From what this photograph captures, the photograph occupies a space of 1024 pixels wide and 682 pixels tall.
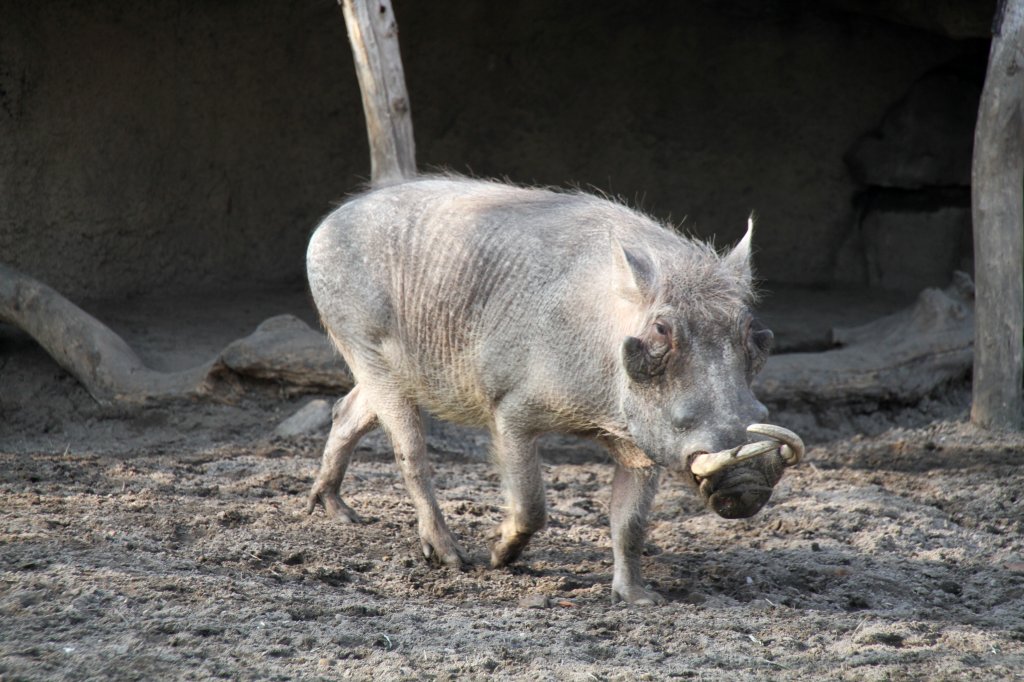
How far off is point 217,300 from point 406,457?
16.1 ft

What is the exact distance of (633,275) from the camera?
370cm

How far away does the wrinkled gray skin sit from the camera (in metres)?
3.59

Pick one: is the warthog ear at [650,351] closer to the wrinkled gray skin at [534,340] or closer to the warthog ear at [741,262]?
the wrinkled gray skin at [534,340]

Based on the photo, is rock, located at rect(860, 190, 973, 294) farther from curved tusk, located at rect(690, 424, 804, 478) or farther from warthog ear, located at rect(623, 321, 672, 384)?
curved tusk, located at rect(690, 424, 804, 478)

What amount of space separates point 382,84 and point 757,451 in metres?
3.68

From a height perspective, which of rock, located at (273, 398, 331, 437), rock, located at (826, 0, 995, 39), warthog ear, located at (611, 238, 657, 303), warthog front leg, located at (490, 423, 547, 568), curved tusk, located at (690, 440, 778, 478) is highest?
rock, located at (826, 0, 995, 39)

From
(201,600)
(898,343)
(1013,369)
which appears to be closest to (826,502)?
(1013,369)

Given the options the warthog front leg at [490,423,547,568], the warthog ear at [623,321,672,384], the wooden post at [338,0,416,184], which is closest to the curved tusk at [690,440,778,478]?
the warthog ear at [623,321,672,384]

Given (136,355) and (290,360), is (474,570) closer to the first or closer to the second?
(290,360)

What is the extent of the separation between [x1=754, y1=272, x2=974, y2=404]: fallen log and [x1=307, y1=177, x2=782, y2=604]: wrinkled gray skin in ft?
9.43

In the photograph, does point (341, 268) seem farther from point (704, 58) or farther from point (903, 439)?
point (704, 58)

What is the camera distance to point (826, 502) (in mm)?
5387

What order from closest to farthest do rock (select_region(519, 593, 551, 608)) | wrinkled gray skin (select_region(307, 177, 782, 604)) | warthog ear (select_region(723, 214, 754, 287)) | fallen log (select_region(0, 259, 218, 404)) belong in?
wrinkled gray skin (select_region(307, 177, 782, 604)) < warthog ear (select_region(723, 214, 754, 287)) < rock (select_region(519, 593, 551, 608)) < fallen log (select_region(0, 259, 218, 404))


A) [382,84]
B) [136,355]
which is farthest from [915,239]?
[136,355]
